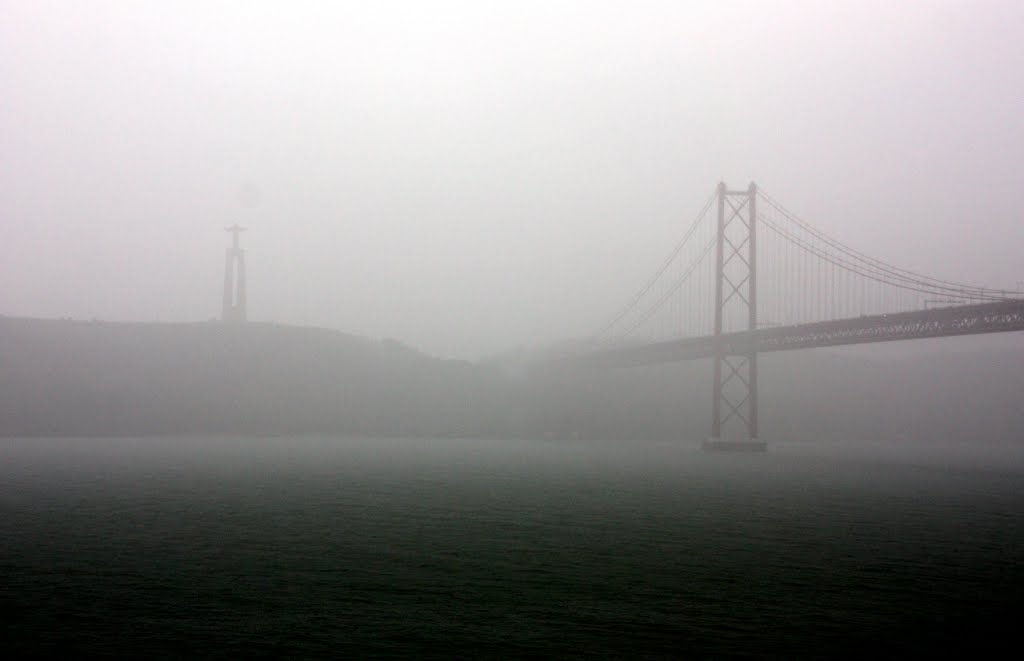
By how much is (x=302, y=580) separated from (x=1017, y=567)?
15.3 metres

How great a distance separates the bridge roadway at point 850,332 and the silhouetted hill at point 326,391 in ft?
66.6

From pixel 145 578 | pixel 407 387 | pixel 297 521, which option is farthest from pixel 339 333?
pixel 145 578

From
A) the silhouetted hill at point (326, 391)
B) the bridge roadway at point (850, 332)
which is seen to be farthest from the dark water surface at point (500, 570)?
the silhouetted hill at point (326, 391)

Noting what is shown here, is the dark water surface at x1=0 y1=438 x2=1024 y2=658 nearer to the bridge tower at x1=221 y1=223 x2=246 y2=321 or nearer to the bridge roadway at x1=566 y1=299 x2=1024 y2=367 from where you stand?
the bridge roadway at x1=566 y1=299 x2=1024 y2=367

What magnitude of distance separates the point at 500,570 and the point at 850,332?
4527 cm

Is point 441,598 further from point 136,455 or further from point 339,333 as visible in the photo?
point 339,333

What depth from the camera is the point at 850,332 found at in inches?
2347

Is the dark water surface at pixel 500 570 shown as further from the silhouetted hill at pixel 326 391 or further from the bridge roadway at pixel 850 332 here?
the silhouetted hill at pixel 326 391

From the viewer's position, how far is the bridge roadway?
162 ft

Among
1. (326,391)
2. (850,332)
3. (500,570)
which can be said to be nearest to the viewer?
(500,570)

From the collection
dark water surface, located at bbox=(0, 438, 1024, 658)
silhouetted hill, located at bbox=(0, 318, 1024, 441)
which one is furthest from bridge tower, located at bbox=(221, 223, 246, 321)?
dark water surface, located at bbox=(0, 438, 1024, 658)

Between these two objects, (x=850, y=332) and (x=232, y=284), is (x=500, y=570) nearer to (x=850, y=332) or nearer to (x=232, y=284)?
(x=850, y=332)

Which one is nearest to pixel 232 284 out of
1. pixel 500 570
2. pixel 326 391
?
pixel 326 391

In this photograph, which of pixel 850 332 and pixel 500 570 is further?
pixel 850 332
